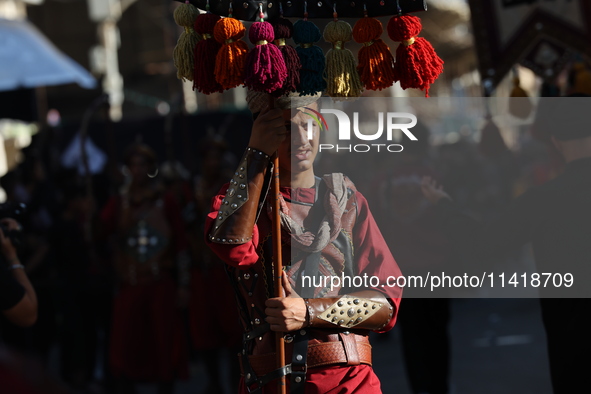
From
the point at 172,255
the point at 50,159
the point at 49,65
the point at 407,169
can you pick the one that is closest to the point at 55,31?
the point at 50,159

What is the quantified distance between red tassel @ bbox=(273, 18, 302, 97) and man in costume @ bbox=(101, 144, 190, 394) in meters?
3.84

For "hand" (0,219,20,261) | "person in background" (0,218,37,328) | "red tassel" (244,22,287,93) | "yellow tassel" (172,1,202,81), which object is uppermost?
"yellow tassel" (172,1,202,81)

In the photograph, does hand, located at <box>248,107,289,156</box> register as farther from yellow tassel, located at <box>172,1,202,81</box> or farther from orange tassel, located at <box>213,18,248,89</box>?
yellow tassel, located at <box>172,1,202,81</box>

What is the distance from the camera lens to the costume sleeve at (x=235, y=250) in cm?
297

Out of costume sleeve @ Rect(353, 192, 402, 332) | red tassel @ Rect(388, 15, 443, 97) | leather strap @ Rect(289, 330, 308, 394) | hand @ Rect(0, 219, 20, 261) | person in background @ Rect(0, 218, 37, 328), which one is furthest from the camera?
hand @ Rect(0, 219, 20, 261)

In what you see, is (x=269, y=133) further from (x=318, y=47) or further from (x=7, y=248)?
(x=7, y=248)

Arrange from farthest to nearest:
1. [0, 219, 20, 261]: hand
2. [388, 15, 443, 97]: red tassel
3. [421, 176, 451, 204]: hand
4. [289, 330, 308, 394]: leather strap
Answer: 1. [421, 176, 451, 204]: hand
2. [0, 219, 20, 261]: hand
3. [289, 330, 308, 394]: leather strap
4. [388, 15, 443, 97]: red tassel

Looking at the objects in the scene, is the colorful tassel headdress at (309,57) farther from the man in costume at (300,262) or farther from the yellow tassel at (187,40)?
the yellow tassel at (187,40)

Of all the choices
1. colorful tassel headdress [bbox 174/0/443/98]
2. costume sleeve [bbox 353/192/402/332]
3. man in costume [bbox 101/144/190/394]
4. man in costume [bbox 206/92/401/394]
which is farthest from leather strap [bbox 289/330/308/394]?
man in costume [bbox 101/144/190/394]

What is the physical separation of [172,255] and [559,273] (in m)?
3.58

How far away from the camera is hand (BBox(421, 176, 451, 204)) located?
4188 millimetres

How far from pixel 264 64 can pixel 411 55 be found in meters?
0.53

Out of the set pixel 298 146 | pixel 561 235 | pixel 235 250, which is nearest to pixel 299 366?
pixel 235 250

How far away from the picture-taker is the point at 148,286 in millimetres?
6625
